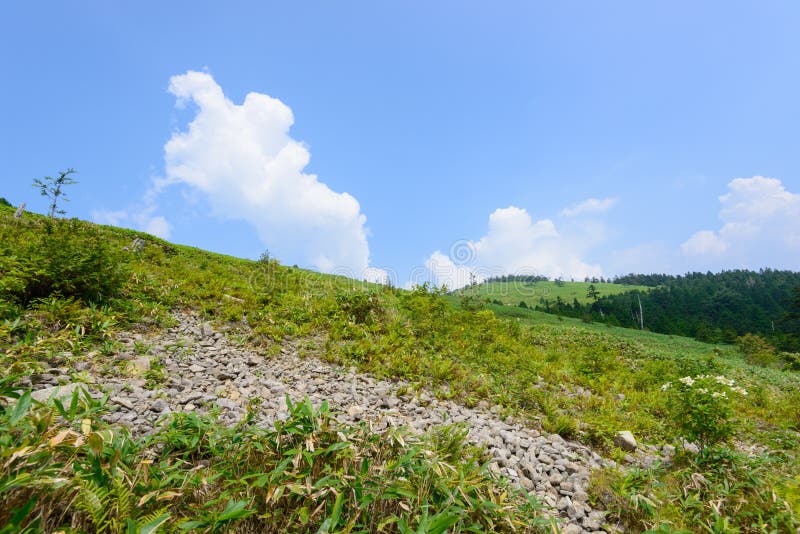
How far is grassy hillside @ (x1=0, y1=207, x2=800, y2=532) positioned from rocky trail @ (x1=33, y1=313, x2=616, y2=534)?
32cm

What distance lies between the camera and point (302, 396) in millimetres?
4859

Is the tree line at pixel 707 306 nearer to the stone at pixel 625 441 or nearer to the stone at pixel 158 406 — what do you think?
the stone at pixel 625 441

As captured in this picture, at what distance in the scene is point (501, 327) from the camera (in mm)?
12062

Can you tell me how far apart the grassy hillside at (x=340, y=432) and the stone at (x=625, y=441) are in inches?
4.8

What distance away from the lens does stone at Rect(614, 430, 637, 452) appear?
15.7 ft

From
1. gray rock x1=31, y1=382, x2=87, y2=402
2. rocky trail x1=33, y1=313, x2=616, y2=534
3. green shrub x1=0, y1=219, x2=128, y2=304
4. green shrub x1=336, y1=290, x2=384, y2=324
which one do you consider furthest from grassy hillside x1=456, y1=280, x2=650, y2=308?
gray rock x1=31, y1=382, x2=87, y2=402

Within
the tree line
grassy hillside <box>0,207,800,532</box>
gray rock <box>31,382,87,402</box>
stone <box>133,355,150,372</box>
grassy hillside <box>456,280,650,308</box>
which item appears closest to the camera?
grassy hillside <box>0,207,800,532</box>

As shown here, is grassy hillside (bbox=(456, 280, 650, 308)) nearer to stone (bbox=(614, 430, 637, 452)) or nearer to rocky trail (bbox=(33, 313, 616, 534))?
stone (bbox=(614, 430, 637, 452))

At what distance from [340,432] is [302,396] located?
176cm

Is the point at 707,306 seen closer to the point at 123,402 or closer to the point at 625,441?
the point at 625,441

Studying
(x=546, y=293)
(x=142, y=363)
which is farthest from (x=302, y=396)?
(x=546, y=293)

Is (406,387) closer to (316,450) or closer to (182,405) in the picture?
(316,450)

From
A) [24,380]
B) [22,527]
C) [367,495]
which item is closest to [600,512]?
[367,495]

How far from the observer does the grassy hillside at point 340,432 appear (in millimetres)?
2396
